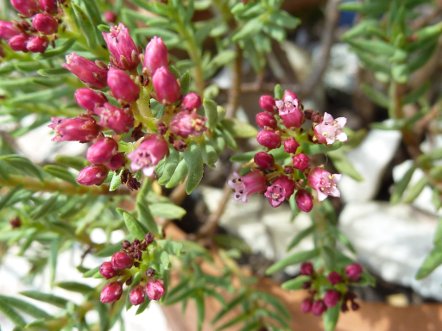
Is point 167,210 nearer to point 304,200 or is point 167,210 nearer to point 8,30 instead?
point 304,200

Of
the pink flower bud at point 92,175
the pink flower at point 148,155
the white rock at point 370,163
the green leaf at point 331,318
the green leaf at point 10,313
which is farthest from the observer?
the white rock at point 370,163

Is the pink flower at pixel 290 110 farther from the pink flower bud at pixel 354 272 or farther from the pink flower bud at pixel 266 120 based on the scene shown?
the pink flower bud at pixel 354 272

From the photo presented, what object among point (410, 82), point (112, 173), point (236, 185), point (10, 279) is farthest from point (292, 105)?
point (10, 279)

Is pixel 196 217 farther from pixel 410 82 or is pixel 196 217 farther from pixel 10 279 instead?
pixel 410 82

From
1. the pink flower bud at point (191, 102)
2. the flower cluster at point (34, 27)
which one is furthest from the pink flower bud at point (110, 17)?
the pink flower bud at point (191, 102)

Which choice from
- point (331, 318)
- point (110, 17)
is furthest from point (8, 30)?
point (331, 318)

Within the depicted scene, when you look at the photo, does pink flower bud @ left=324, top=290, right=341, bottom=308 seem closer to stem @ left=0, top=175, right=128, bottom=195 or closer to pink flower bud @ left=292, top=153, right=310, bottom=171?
pink flower bud @ left=292, top=153, right=310, bottom=171
